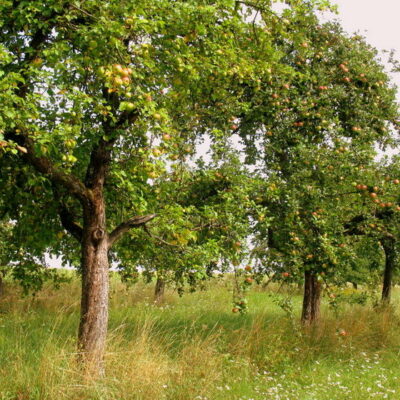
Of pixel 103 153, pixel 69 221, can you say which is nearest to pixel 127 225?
pixel 69 221

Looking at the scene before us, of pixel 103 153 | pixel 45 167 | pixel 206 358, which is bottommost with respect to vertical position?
pixel 206 358

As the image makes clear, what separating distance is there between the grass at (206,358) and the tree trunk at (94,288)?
0.98 ft

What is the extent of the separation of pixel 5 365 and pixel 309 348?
6.19m

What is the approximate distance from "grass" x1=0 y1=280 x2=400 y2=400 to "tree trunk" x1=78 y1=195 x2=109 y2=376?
298mm

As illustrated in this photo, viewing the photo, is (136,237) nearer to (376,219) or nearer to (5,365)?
(5,365)

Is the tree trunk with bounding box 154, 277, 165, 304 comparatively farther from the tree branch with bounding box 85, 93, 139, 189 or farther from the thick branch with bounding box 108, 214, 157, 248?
the tree branch with bounding box 85, 93, 139, 189

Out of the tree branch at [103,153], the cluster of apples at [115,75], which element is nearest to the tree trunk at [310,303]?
the tree branch at [103,153]

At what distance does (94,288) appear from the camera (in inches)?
264

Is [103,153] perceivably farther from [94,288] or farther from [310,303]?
[310,303]

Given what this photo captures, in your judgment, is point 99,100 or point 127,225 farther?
point 127,225

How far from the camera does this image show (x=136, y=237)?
26.1ft

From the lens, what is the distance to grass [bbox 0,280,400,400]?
604cm

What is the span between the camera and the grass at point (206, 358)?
238 inches

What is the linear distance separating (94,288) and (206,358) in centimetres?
242
